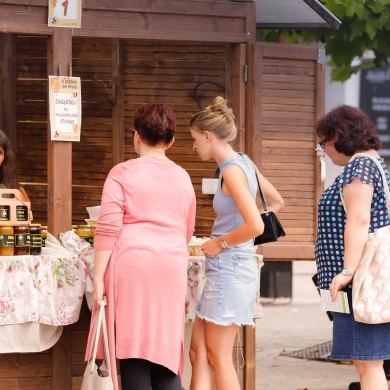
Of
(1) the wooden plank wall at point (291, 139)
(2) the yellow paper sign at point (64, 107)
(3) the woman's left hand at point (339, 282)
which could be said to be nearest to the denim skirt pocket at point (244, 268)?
(3) the woman's left hand at point (339, 282)

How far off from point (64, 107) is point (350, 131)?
6.70 feet

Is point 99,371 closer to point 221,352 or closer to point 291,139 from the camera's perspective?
point 221,352

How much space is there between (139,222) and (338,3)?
14.7 feet

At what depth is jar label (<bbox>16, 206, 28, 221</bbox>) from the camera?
6.71 meters

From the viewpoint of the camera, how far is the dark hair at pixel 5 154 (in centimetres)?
712

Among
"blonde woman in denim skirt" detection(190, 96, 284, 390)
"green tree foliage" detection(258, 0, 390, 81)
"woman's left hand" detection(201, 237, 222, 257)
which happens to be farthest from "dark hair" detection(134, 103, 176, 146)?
"green tree foliage" detection(258, 0, 390, 81)

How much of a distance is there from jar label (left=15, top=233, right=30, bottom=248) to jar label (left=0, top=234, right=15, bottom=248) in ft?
0.09

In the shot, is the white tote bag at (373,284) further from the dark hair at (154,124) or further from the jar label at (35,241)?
the jar label at (35,241)

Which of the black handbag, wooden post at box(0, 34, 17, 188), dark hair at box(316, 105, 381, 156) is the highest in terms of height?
wooden post at box(0, 34, 17, 188)

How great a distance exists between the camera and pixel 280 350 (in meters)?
10.9

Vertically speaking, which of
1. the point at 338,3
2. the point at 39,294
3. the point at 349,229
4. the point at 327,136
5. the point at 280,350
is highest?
the point at 338,3

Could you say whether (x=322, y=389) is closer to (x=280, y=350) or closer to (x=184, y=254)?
(x=280, y=350)

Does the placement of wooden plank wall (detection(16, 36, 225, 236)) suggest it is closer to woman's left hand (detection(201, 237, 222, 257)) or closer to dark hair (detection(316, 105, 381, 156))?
woman's left hand (detection(201, 237, 222, 257))

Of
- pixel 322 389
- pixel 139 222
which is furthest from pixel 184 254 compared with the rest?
pixel 322 389
